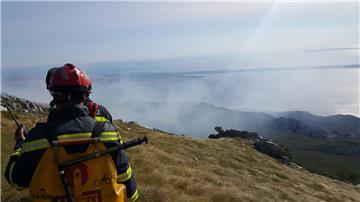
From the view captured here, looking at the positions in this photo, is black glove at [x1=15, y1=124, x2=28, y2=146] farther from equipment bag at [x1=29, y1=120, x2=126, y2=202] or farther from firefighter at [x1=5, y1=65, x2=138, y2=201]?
equipment bag at [x1=29, y1=120, x2=126, y2=202]

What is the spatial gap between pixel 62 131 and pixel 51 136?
0.13 meters

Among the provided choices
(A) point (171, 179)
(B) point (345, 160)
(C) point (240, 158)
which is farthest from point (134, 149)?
(B) point (345, 160)

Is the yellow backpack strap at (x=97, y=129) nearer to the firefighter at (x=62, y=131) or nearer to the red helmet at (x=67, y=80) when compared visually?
the firefighter at (x=62, y=131)

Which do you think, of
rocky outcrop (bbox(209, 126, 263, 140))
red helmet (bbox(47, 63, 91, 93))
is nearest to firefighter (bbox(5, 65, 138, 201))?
red helmet (bbox(47, 63, 91, 93))

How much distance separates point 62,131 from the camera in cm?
389

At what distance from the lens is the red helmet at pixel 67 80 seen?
4.13m

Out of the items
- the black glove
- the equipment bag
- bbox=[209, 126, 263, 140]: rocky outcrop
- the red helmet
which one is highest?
the red helmet

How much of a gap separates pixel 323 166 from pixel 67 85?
150 meters

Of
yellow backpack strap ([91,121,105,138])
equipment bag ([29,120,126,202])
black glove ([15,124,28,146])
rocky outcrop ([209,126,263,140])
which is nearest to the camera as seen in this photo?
equipment bag ([29,120,126,202])

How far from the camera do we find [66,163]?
3.80m

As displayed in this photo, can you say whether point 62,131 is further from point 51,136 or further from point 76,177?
point 76,177

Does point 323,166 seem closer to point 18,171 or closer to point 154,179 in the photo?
point 154,179

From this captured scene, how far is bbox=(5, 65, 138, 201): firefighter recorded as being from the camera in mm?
3887

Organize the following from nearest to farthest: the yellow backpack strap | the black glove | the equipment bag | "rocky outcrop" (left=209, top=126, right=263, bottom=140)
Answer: the equipment bag, the yellow backpack strap, the black glove, "rocky outcrop" (left=209, top=126, right=263, bottom=140)
